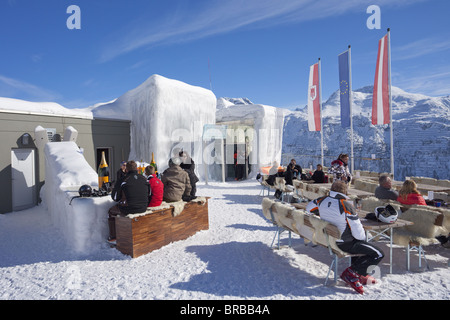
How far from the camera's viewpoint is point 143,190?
4.55 meters

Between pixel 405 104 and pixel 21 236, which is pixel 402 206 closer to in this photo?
pixel 21 236

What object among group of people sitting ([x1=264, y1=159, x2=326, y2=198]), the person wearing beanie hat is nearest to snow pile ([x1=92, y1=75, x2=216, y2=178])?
group of people sitting ([x1=264, y1=159, x2=326, y2=198])

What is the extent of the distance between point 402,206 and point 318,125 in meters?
10.5

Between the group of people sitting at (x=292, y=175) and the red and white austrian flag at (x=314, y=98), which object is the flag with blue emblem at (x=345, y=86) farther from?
the group of people sitting at (x=292, y=175)

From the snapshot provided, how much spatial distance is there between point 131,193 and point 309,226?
276 cm

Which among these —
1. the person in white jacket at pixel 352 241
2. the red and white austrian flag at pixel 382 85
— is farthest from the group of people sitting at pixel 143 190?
the red and white austrian flag at pixel 382 85

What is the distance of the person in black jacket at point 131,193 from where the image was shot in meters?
4.44

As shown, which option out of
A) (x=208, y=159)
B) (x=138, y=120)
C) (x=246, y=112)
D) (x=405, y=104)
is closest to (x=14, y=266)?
(x=138, y=120)

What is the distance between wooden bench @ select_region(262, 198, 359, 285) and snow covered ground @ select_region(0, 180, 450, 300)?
1.37 ft

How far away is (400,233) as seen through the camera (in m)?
3.88

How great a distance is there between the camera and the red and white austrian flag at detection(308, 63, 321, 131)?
1410cm

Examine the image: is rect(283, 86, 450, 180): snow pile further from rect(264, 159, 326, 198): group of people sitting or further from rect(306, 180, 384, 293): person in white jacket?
rect(306, 180, 384, 293): person in white jacket

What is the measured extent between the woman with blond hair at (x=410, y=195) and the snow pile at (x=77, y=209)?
4.90 metres

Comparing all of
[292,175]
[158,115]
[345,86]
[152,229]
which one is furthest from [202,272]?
[345,86]
